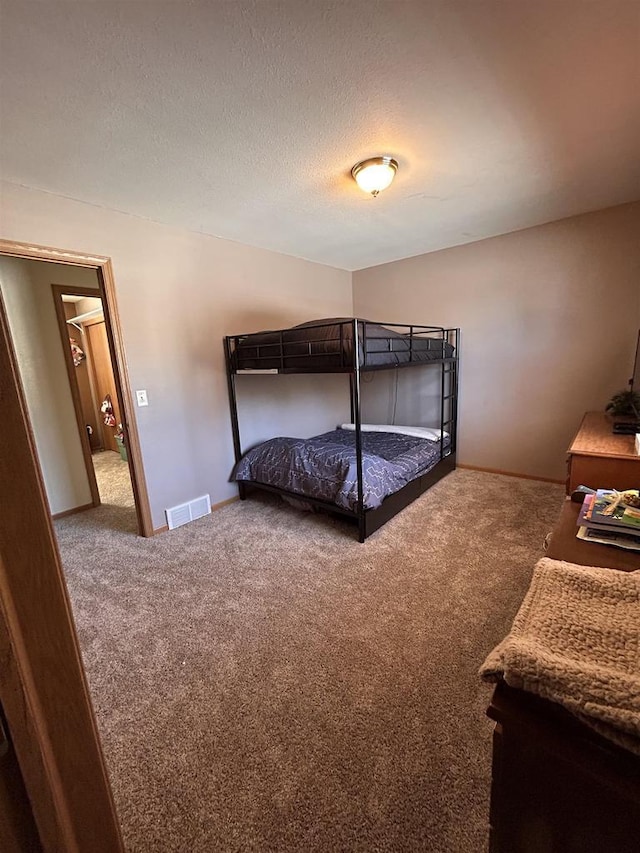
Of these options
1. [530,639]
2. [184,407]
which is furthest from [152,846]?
[184,407]

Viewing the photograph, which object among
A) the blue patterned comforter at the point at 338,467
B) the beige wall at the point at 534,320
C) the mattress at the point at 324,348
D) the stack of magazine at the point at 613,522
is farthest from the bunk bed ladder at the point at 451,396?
the stack of magazine at the point at 613,522

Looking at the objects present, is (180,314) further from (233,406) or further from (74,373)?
(74,373)

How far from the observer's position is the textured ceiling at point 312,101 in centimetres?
118

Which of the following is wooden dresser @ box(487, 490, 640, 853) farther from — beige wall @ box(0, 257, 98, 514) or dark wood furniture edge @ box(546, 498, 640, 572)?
beige wall @ box(0, 257, 98, 514)

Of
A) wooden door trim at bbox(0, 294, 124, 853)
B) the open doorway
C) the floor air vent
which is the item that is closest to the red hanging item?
the open doorway

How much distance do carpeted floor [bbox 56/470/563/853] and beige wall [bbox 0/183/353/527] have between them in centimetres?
73

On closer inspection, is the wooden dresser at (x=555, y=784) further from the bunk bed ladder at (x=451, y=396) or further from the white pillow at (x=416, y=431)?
Result: the bunk bed ladder at (x=451, y=396)

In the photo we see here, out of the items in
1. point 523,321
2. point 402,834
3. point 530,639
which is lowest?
point 402,834

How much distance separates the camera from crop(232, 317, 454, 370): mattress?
2395 mm

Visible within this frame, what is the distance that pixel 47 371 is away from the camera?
10.8ft

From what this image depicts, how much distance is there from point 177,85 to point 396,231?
7.31 feet

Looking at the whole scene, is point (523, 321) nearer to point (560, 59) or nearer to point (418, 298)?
point (418, 298)

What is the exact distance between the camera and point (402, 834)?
101 cm

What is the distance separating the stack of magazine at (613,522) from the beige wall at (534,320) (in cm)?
237
